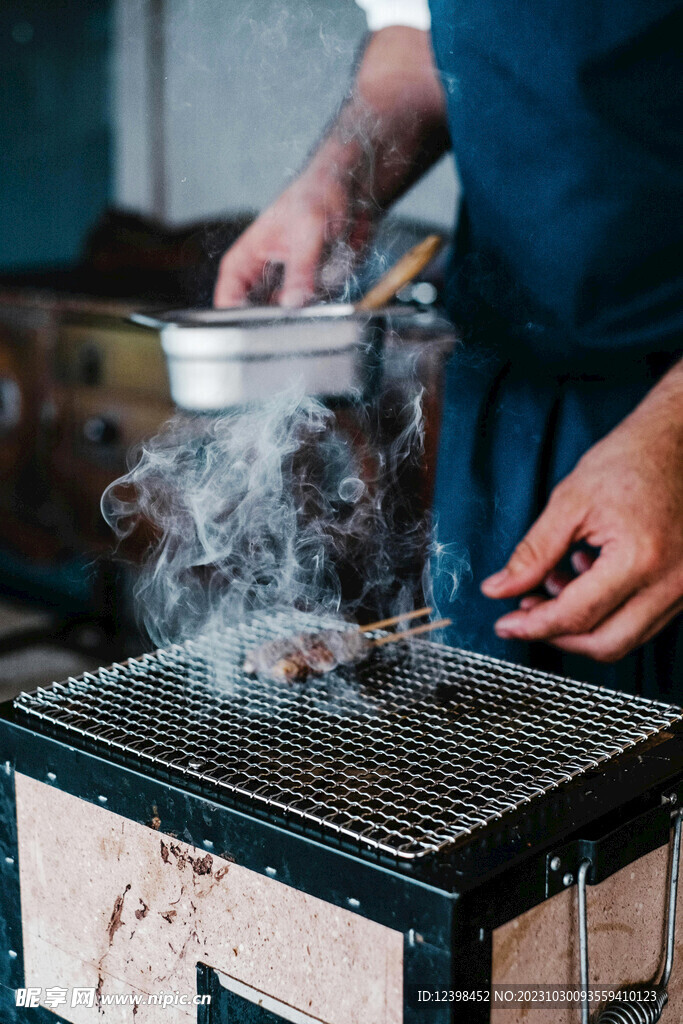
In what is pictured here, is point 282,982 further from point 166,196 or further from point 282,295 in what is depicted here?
point 166,196

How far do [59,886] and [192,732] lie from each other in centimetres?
21

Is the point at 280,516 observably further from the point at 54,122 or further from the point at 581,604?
the point at 54,122

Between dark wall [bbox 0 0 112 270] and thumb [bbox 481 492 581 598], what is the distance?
10.4 feet

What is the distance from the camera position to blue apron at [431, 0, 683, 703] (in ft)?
4.63

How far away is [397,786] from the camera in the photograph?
97 centimetres

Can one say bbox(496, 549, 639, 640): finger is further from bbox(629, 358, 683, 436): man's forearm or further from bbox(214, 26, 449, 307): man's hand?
bbox(214, 26, 449, 307): man's hand

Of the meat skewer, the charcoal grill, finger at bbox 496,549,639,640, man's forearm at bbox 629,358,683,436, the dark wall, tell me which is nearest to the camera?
the charcoal grill

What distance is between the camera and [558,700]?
46.9 inches

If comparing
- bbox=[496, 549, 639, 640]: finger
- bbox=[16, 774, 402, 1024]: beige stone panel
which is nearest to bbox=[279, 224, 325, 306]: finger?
bbox=[496, 549, 639, 640]: finger

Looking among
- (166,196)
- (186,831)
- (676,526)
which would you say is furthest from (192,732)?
(166,196)

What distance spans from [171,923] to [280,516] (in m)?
0.72

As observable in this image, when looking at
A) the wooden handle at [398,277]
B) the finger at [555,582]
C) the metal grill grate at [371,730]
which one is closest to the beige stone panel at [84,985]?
the metal grill grate at [371,730]

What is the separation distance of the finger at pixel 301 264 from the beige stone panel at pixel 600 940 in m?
1.01

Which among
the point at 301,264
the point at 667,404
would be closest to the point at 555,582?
the point at 667,404
